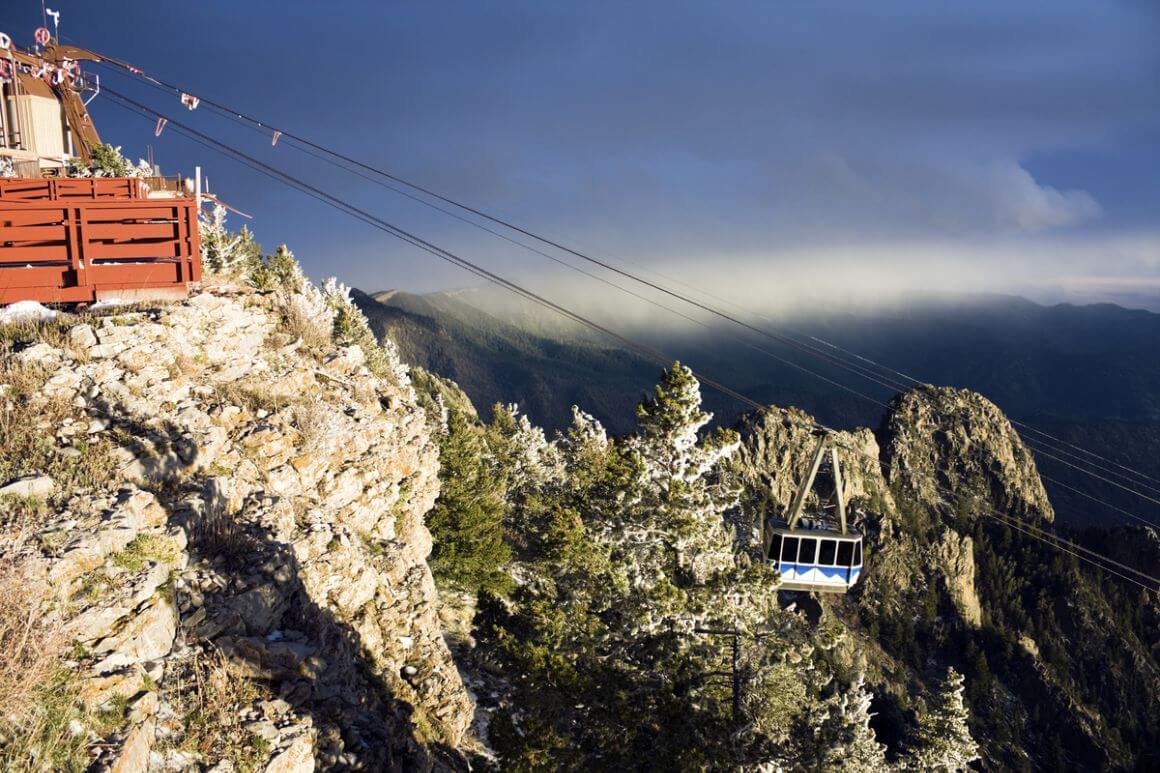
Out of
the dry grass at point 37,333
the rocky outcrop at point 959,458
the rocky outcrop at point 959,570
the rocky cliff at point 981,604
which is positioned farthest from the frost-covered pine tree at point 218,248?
the rocky outcrop at point 959,458

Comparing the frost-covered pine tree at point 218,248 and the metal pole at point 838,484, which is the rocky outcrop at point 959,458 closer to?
the metal pole at point 838,484

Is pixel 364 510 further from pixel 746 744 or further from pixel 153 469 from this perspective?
pixel 746 744

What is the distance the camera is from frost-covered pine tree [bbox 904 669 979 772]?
29.9 metres

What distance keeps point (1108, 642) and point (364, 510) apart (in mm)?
182940

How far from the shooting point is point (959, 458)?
188750 millimetres

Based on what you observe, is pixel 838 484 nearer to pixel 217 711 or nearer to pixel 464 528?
pixel 217 711

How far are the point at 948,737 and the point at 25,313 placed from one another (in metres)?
42.4

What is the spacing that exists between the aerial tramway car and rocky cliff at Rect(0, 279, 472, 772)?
33.2 feet

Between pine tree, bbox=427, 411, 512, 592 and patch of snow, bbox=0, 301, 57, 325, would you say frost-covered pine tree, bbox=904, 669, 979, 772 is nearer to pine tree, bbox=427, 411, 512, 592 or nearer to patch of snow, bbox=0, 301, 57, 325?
pine tree, bbox=427, 411, 512, 592

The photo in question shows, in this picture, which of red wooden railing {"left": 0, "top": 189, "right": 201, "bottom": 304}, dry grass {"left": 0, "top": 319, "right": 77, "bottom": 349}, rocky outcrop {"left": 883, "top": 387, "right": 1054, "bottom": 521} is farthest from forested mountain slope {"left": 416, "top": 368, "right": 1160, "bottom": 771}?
rocky outcrop {"left": 883, "top": 387, "right": 1054, "bottom": 521}

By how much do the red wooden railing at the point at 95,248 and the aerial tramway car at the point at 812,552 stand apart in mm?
19144

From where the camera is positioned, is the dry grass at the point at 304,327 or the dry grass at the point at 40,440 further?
the dry grass at the point at 304,327

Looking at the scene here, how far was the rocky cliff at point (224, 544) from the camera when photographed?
25.4 ft

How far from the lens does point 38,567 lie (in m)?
7.61
